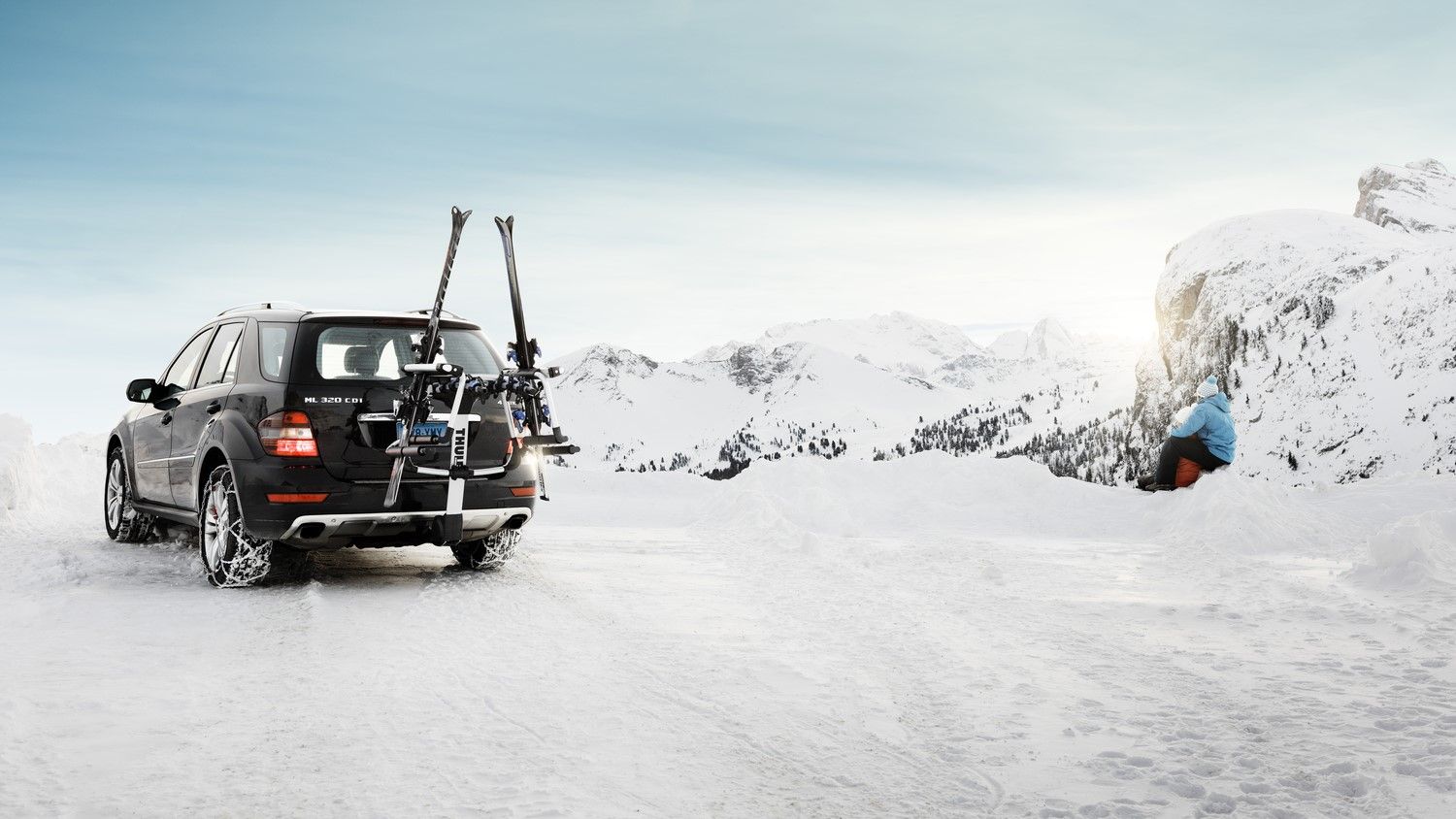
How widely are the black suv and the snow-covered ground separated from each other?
423 mm

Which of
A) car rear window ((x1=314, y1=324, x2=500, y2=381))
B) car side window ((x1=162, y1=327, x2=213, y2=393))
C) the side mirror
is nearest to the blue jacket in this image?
car rear window ((x1=314, y1=324, x2=500, y2=381))

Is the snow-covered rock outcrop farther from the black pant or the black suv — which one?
the black suv

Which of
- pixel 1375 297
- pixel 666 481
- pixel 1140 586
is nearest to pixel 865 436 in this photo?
pixel 1375 297

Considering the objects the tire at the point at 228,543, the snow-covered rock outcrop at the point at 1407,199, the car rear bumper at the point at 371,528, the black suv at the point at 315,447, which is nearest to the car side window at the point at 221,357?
the black suv at the point at 315,447

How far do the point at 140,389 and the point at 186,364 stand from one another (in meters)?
0.57

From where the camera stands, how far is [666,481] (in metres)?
18.0

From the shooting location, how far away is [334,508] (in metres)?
6.52

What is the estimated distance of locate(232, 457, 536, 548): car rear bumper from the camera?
6480mm

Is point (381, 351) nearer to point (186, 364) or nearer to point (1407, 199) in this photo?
point (186, 364)

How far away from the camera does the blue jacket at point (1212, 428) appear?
12844 mm

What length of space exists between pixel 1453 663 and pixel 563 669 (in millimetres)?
4507

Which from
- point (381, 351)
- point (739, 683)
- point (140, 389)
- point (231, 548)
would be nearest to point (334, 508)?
point (231, 548)

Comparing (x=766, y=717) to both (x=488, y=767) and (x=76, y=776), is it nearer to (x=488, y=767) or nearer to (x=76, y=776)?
(x=488, y=767)

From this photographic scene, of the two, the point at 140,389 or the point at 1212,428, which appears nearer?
the point at 140,389
